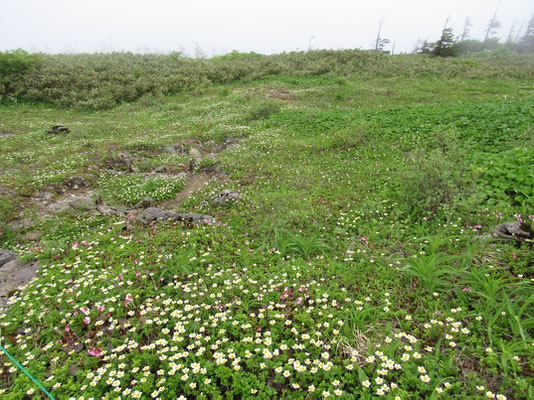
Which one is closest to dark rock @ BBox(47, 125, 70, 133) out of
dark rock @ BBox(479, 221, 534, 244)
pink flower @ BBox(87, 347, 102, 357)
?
pink flower @ BBox(87, 347, 102, 357)

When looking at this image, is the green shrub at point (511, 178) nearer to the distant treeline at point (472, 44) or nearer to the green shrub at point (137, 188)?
the green shrub at point (137, 188)

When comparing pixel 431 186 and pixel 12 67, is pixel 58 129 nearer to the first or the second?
pixel 12 67

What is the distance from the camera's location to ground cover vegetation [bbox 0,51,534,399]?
3.17m

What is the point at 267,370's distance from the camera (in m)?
3.25

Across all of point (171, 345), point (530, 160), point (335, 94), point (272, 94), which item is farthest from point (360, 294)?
point (272, 94)

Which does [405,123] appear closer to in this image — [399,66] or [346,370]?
[346,370]

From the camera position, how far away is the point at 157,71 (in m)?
28.3

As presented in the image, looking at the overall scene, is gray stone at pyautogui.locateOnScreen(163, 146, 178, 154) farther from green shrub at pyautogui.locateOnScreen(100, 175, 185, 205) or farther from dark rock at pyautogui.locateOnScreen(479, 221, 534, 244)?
dark rock at pyautogui.locateOnScreen(479, 221, 534, 244)

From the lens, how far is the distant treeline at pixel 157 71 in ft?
75.4

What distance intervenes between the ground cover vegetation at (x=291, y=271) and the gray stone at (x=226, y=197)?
0.71 ft

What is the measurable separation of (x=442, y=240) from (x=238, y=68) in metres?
29.7

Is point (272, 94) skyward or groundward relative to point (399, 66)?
groundward

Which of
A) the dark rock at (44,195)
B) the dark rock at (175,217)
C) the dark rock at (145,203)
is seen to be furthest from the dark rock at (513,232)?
the dark rock at (44,195)

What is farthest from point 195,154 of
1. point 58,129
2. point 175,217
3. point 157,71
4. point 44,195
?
point 157,71
